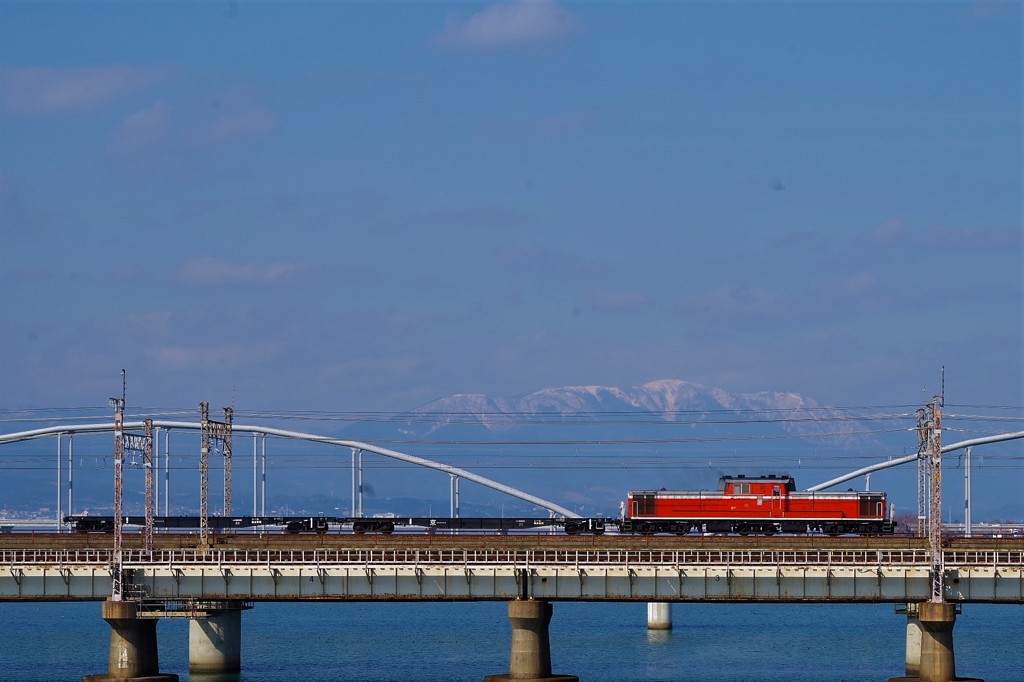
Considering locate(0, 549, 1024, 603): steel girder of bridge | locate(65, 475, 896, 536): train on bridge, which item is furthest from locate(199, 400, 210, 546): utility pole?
locate(65, 475, 896, 536): train on bridge

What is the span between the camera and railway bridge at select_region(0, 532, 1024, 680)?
82.8 m

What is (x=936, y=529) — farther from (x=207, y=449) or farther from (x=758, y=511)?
(x=207, y=449)

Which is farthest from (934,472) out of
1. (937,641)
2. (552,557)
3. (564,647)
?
(564,647)

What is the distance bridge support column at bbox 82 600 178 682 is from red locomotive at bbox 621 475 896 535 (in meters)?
37.3

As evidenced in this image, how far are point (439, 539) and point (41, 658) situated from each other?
33.3m

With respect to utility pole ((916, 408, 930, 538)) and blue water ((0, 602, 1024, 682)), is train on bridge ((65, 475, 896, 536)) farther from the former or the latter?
blue water ((0, 602, 1024, 682))

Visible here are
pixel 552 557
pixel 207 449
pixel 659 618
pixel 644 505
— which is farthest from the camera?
pixel 659 618

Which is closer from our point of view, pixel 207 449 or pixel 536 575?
pixel 536 575

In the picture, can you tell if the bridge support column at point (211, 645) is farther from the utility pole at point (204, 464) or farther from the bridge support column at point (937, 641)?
the bridge support column at point (937, 641)

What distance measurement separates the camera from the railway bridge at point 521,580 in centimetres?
8275

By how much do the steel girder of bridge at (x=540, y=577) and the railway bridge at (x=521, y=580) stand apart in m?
0.05

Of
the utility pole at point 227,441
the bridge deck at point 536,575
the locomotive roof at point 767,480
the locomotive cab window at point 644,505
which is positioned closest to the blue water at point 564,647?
the locomotive cab window at point 644,505

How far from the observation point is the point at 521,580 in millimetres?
83812

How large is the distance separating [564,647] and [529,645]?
133ft
